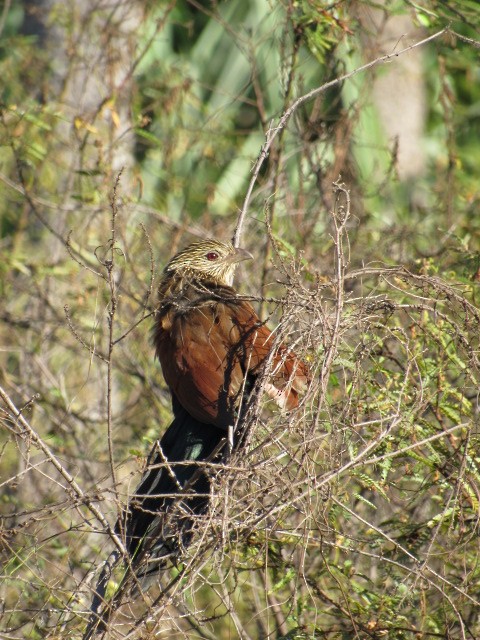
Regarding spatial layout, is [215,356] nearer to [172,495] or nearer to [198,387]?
[198,387]

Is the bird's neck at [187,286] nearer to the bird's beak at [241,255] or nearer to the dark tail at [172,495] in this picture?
the bird's beak at [241,255]

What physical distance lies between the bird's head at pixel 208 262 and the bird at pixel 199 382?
344mm

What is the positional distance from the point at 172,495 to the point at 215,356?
39.7 inches

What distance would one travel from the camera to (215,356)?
3486 millimetres

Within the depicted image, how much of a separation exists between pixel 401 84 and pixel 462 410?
8.78m

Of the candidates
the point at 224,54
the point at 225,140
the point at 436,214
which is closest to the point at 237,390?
the point at 436,214

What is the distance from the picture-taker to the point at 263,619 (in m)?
3.98

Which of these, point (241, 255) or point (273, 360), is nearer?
point (273, 360)

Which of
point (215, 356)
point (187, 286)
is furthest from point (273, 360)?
point (187, 286)

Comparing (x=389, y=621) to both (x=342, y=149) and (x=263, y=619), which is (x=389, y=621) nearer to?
(x=263, y=619)


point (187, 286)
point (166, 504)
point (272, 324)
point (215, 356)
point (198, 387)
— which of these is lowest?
point (166, 504)

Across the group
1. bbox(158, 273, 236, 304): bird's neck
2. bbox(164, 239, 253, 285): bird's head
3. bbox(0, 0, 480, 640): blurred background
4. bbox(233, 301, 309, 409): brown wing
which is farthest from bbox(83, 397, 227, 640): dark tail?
bbox(164, 239, 253, 285): bird's head

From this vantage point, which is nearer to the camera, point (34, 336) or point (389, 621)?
point (389, 621)

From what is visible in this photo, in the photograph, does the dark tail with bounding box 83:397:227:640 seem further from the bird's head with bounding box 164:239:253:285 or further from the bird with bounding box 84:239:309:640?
the bird's head with bounding box 164:239:253:285
